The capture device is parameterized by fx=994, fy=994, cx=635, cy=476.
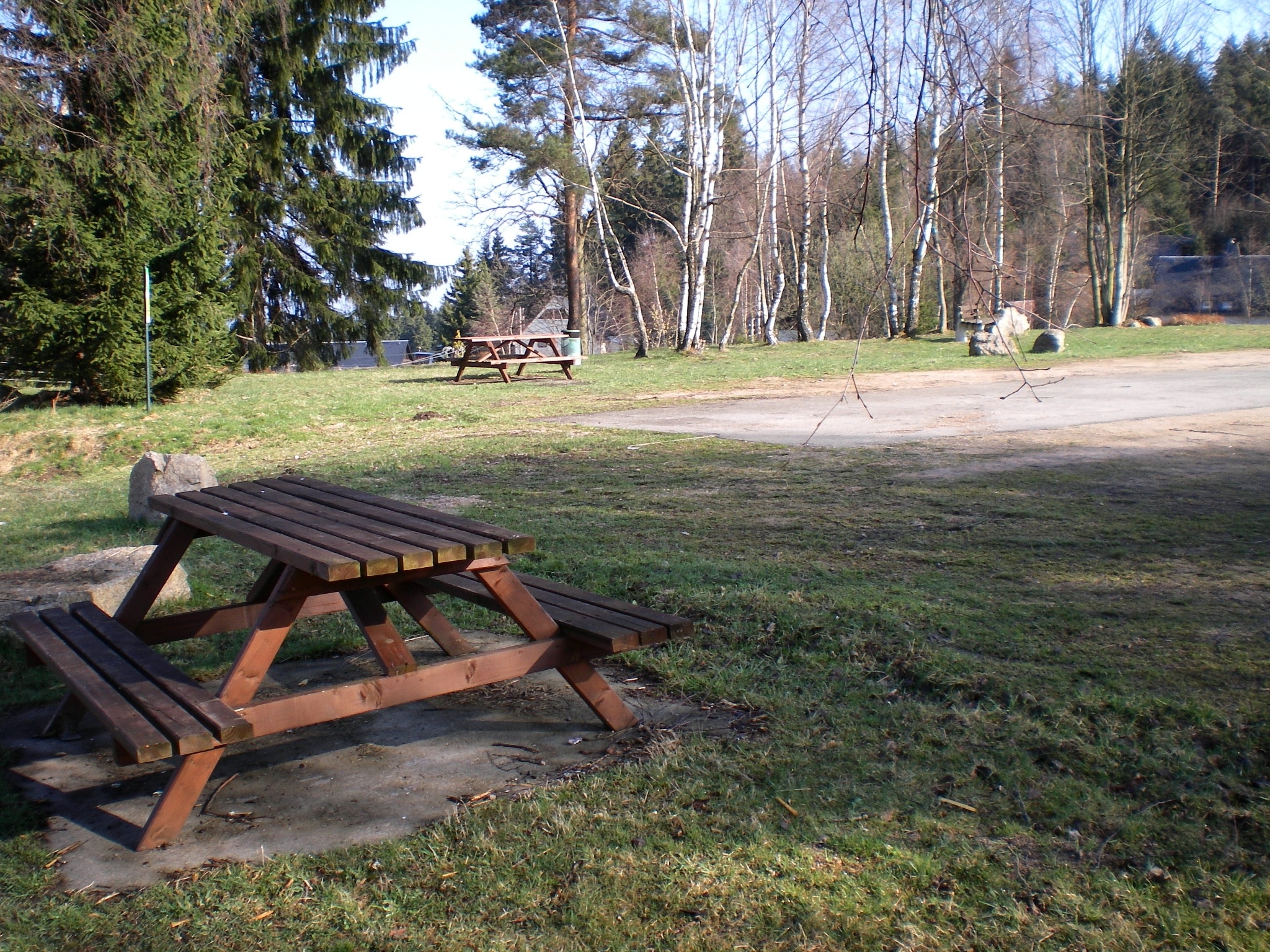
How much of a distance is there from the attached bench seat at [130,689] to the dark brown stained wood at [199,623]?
217 mm

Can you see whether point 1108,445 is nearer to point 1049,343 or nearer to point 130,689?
point 130,689

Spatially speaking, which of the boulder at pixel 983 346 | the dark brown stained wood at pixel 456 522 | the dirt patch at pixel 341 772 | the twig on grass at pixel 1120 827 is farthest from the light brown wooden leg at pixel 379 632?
the boulder at pixel 983 346

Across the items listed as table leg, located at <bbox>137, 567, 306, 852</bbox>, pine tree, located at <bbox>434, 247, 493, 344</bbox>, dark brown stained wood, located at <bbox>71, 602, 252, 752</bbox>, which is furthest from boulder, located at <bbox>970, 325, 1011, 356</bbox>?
pine tree, located at <bbox>434, 247, 493, 344</bbox>

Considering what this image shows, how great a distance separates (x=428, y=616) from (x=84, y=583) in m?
1.92

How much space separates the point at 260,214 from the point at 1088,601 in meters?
23.5

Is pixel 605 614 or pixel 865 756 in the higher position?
pixel 605 614

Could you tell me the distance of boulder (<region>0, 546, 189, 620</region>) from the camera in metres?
4.36

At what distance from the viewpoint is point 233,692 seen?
8.95 ft

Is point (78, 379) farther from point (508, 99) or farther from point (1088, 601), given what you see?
point (508, 99)

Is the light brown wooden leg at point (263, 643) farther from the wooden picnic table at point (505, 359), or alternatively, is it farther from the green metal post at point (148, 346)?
the wooden picnic table at point (505, 359)

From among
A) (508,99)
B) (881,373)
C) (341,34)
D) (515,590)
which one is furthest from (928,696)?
(508,99)

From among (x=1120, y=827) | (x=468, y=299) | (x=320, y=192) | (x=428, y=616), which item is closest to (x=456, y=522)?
(x=428, y=616)

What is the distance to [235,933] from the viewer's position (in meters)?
2.28

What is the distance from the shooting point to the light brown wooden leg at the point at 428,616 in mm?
3703
